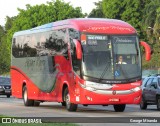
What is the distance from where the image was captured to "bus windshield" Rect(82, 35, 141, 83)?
25.3 metres

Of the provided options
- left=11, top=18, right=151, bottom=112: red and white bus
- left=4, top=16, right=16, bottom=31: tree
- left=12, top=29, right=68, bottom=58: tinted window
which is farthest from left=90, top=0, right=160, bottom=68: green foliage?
left=11, top=18, right=151, bottom=112: red and white bus

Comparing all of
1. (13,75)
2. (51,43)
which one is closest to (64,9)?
(13,75)

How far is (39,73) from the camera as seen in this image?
3061cm

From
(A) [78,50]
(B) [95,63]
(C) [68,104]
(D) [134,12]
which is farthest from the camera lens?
(D) [134,12]

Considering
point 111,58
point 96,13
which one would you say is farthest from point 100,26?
point 96,13

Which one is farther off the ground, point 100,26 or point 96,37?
point 100,26

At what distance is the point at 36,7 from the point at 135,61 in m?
79.2

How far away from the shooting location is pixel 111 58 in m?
25.5

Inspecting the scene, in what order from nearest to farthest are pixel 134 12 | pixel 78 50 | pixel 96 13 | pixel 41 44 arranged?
pixel 78 50
pixel 41 44
pixel 134 12
pixel 96 13

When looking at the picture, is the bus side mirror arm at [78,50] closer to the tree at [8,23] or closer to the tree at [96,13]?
the tree at [96,13]

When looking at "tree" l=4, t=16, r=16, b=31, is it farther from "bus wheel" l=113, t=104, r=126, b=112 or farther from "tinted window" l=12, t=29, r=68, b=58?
"bus wheel" l=113, t=104, r=126, b=112

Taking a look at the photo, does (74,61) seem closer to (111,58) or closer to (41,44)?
(111,58)

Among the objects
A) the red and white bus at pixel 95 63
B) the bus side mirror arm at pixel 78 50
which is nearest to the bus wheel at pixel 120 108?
the red and white bus at pixel 95 63

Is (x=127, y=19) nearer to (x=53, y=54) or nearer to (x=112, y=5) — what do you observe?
(x=112, y=5)
